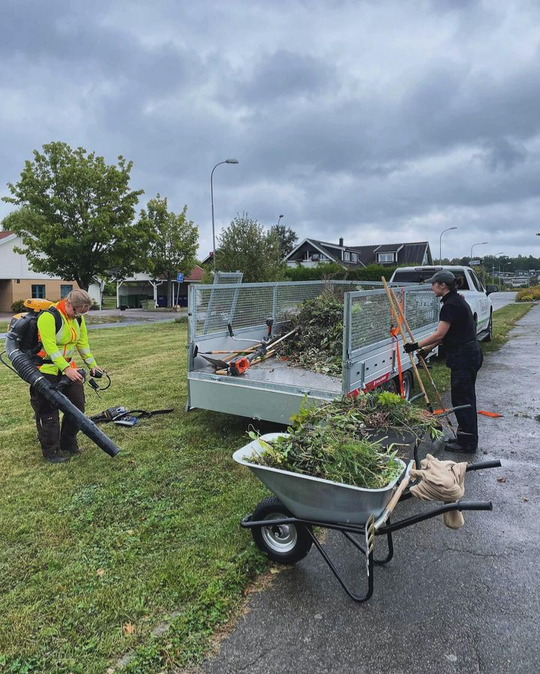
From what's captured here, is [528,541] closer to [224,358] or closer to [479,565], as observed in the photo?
[479,565]

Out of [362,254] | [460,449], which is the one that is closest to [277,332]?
[460,449]

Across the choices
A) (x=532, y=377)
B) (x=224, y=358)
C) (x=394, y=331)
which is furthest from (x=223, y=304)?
(x=532, y=377)

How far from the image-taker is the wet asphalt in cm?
222

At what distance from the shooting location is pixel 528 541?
3230mm

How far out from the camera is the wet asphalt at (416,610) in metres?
2.22

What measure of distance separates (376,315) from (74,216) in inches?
931

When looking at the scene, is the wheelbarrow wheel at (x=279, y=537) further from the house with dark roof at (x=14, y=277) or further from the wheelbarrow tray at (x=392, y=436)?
the house with dark roof at (x=14, y=277)

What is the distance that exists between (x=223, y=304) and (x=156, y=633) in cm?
416

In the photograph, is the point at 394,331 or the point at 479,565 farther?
the point at 394,331

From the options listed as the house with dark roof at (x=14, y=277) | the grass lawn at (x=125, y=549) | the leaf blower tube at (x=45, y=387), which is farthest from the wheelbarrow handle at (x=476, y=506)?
the house with dark roof at (x=14, y=277)

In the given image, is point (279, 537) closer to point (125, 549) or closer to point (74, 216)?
point (125, 549)

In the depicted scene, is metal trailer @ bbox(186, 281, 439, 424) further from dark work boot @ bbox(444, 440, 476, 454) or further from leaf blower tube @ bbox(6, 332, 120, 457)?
leaf blower tube @ bbox(6, 332, 120, 457)

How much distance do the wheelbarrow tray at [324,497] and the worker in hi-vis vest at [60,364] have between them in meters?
2.61

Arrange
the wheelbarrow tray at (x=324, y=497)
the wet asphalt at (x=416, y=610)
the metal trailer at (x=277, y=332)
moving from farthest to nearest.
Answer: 1. the metal trailer at (x=277, y=332)
2. the wheelbarrow tray at (x=324, y=497)
3. the wet asphalt at (x=416, y=610)
